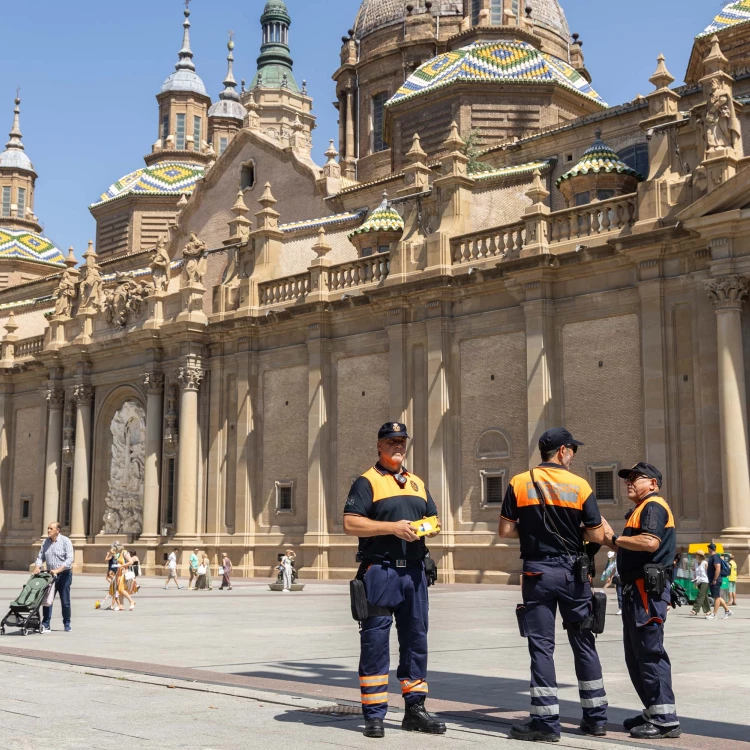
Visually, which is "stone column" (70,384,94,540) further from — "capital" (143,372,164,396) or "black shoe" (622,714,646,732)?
"black shoe" (622,714,646,732)

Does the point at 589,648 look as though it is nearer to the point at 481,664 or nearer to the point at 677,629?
the point at 481,664

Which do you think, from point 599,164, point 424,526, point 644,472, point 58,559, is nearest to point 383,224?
point 599,164

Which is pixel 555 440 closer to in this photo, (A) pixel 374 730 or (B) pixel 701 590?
(A) pixel 374 730

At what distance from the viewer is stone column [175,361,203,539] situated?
131 feet

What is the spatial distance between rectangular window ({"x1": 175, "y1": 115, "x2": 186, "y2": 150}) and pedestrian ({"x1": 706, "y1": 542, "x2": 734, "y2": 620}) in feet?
200

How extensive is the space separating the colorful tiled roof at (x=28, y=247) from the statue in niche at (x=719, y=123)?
56708 mm

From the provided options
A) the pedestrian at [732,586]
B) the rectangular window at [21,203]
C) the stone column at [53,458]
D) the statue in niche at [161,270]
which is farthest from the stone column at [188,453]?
the rectangular window at [21,203]

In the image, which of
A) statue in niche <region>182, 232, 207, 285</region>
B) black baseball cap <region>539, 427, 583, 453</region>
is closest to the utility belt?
black baseball cap <region>539, 427, 583, 453</region>

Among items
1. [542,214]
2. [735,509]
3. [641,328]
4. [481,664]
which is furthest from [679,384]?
[481,664]

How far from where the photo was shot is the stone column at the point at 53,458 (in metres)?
45.9

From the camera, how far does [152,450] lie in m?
41.8

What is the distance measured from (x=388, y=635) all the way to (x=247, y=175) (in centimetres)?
4650

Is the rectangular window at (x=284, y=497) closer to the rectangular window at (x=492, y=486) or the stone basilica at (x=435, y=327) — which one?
the stone basilica at (x=435, y=327)

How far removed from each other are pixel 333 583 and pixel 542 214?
41.0 feet
